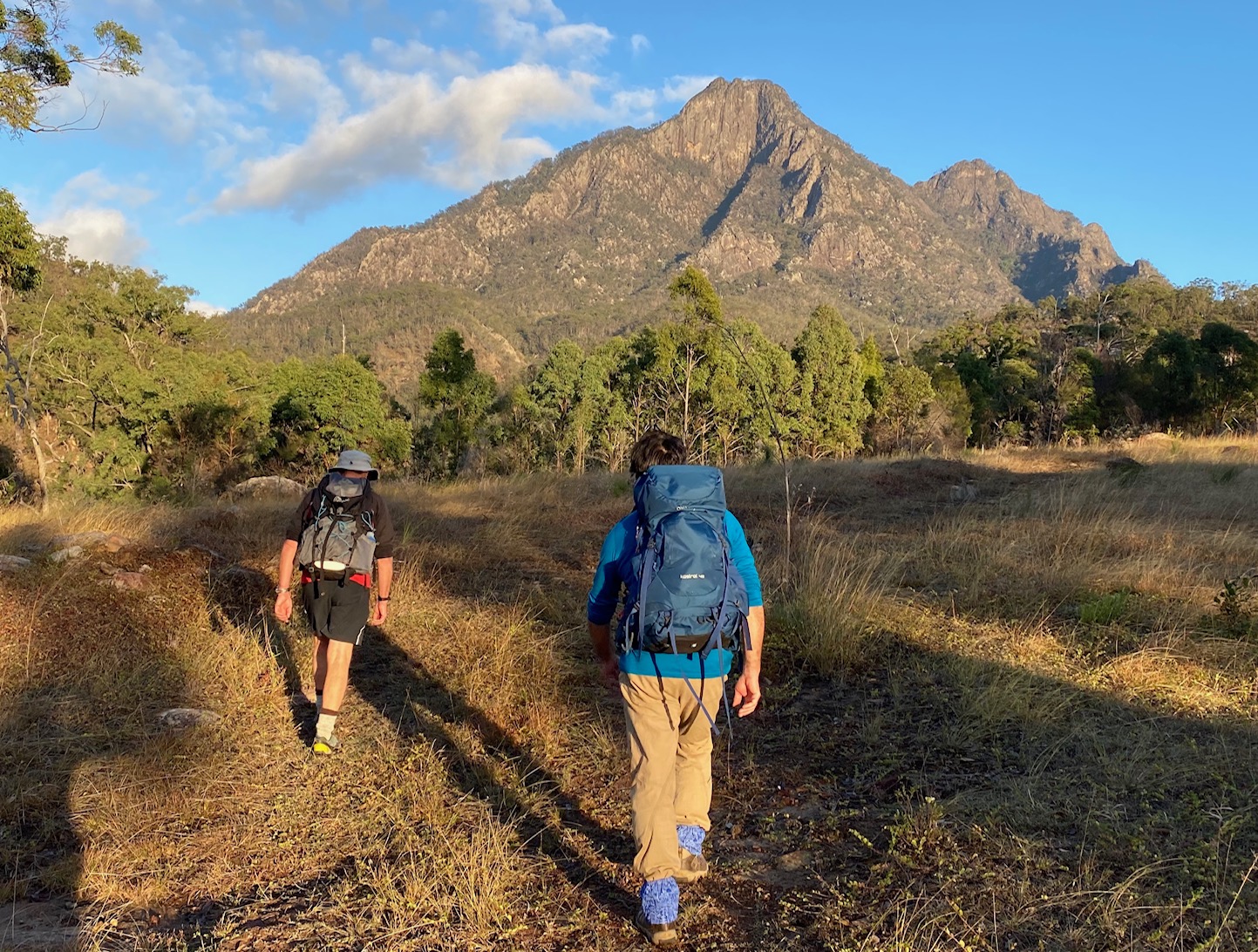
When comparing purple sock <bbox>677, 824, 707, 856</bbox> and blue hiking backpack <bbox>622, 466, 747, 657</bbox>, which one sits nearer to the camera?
blue hiking backpack <bbox>622, 466, 747, 657</bbox>

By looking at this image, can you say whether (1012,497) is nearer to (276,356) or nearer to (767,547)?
(767,547)

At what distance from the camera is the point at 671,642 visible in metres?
2.42

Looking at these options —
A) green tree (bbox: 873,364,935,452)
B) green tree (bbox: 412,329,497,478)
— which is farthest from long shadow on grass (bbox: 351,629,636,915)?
green tree (bbox: 873,364,935,452)

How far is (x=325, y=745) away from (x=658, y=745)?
2.20m

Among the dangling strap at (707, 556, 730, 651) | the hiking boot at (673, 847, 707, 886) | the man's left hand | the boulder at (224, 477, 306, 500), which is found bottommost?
the hiking boot at (673, 847, 707, 886)

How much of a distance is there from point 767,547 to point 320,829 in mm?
5762

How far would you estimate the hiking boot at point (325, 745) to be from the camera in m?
3.84

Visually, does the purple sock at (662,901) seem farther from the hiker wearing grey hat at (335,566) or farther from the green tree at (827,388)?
the green tree at (827,388)

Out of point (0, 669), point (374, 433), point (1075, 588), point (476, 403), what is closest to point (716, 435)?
point (476, 403)

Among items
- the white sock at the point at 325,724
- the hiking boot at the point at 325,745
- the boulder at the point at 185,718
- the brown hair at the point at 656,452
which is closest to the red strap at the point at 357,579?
the white sock at the point at 325,724

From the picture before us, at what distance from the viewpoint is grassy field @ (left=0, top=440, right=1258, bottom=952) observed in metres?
2.48

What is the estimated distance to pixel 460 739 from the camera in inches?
158

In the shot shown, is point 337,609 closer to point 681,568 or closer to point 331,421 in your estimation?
point 681,568

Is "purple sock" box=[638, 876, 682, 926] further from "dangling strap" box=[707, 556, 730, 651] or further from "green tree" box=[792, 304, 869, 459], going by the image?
"green tree" box=[792, 304, 869, 459]
